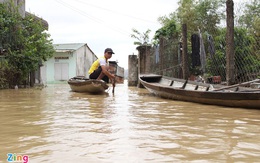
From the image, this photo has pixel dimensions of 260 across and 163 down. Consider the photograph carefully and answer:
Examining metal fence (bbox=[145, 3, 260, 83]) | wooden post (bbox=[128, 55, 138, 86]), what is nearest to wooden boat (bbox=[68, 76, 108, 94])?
metal fence (bbox=[145, 3, 260, 83])

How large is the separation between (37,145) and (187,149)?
120 cm

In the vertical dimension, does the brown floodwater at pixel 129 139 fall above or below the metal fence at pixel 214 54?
below

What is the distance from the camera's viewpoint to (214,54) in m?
8.62

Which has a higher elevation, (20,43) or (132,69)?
(20,43)

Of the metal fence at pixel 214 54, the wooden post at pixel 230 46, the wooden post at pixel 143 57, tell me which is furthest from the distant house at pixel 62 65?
the wooden post at pixel 230 46

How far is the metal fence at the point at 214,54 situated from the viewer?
7048 mm

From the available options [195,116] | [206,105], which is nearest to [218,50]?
[206,105]

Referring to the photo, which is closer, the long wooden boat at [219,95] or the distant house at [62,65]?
the long wooden boat at [219,95]

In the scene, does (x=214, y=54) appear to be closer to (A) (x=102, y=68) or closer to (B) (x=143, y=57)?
(A) (x=102, y=68)

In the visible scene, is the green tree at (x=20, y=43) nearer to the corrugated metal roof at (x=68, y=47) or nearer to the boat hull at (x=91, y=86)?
the boat hull at (x=91, y=86)

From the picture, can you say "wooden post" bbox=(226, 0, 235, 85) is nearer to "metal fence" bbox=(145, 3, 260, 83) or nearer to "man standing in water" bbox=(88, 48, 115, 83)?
"metal fence" bbox=(145, 3, 260, 83)

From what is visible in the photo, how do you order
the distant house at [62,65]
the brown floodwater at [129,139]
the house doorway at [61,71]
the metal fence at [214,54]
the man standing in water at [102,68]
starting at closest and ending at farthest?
the brown floodwater at [129,139] → the metal fence at [214,54] → the man standing in water at [102,68] → the distant house at [62,65] → the house doorway at [61,71]

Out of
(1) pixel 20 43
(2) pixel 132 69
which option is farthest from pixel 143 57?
(1) pixel 20 43

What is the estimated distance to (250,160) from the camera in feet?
6.41
